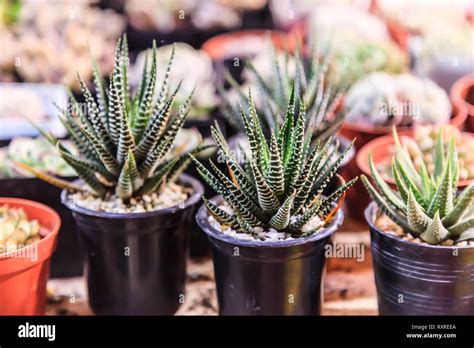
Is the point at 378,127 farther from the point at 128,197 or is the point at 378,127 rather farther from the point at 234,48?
the point at 234,48

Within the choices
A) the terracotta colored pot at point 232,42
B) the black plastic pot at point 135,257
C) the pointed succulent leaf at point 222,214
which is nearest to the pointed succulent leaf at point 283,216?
the pointed succulent leaf at point 222,214

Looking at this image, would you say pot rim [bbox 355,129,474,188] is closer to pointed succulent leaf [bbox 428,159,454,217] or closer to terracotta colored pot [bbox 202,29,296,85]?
pointed succulent leaf [bbox 428,159,454,217]

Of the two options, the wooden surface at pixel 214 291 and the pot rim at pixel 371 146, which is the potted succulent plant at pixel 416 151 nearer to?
the pot rim at pixel 371 146

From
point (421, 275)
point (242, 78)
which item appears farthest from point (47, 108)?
point (421, 275)

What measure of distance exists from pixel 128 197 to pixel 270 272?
54 cm

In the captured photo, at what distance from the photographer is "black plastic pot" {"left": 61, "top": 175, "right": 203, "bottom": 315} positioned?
222cm

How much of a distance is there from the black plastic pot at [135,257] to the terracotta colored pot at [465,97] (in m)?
1.46

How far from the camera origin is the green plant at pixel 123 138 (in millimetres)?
2135

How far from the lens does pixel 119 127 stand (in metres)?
2.16

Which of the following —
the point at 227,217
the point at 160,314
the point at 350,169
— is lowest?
the point at 160,314
